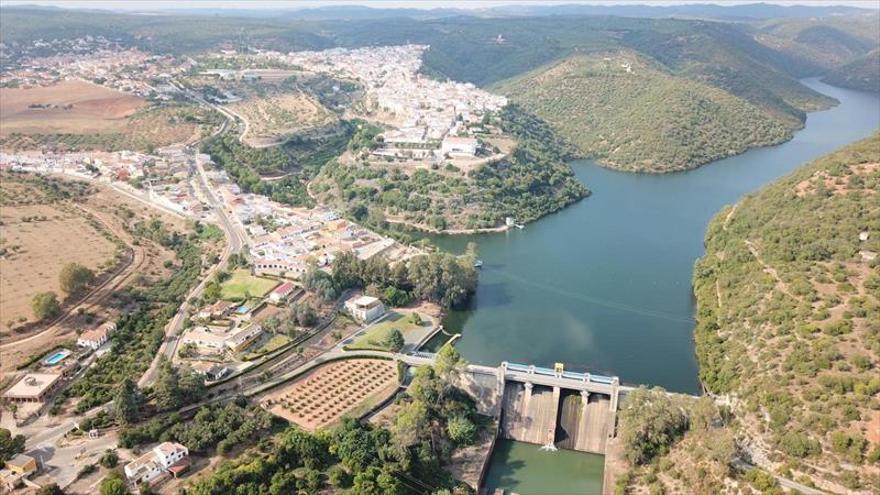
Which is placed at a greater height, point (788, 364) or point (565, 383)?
point (788, 364)

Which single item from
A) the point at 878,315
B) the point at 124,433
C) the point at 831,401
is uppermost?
the point at 878,315

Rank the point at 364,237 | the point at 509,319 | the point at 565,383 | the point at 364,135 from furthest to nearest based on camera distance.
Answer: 1. the point at 364,135
2. the point at 364,237
3. the point at 509,319
4. the point at 565,383

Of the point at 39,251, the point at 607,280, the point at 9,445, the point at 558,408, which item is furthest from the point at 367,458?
the point at 39,251

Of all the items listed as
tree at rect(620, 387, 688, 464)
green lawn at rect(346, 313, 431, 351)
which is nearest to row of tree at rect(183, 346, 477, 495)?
green lawn at rect(346, 313, 431, 351)

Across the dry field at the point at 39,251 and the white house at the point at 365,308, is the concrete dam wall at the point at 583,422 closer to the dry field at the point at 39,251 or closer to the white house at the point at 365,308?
the white house at the point at 365,308

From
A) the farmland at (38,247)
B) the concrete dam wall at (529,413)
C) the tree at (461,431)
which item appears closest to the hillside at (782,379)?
the concrete dam wall at (529,413)

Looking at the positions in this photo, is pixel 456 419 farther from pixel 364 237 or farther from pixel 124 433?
pixel 364 237

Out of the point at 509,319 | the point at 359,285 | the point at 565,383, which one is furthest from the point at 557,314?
the point at 359,285
